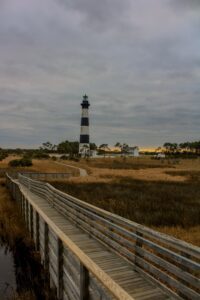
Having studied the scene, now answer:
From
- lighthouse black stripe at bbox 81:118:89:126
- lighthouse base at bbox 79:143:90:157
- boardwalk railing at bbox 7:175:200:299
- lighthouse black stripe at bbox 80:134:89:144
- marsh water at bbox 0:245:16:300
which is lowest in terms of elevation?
marsh water at bbox 0:245:16:300

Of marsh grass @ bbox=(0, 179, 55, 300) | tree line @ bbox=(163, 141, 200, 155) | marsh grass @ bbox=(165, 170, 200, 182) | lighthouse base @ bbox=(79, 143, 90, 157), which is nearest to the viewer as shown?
marsh grass @ bbox=(0, 179, 55, 300)

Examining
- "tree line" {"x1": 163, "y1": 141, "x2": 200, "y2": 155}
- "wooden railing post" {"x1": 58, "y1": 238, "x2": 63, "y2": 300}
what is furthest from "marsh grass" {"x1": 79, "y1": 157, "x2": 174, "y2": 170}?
"tree line" {"x1": 163, "y1": 141, "x2": 200, "y2": 155}

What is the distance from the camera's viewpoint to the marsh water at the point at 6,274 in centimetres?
977

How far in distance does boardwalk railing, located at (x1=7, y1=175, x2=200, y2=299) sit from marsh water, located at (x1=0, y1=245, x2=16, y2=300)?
272 centimetres

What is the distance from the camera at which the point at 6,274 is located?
11.4 meters

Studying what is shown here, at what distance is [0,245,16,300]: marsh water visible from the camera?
9.77 m

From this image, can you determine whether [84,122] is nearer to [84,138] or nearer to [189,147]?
[84,138]

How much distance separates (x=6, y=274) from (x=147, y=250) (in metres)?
6.00

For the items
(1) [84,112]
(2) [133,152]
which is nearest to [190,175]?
(1) [84,112]

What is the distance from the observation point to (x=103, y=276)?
576cm

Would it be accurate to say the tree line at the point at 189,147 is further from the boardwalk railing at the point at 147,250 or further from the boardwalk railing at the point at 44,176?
the boardwalk railing at the point at 147,250

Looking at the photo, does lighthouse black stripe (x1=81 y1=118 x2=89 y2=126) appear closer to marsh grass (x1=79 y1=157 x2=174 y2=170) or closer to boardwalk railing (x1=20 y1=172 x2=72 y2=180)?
marsh grass (x1=79 y1=157 x2=174 y2=170)

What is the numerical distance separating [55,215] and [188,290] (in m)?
8.94

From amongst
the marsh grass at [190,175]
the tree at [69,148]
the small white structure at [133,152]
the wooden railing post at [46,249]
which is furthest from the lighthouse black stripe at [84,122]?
the small white structure at [133,152]
